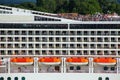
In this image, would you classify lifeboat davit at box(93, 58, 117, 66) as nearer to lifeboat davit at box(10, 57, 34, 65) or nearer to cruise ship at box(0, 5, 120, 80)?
cruise ship at box(0, 5, 120, 80)

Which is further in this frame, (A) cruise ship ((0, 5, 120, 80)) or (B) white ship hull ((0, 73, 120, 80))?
(B) white ship hull ((0, 73, 120, 80))

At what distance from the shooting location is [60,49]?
32500 mm

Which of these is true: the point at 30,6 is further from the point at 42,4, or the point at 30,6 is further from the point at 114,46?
the point at 114,46

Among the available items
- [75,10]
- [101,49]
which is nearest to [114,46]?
[101,49]

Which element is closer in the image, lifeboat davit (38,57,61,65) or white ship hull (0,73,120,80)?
lifeboat davit (38,57,61,65)

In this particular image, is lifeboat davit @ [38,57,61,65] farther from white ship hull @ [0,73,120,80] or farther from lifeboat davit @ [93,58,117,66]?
lifeboat davit @ [93,58,117,66]

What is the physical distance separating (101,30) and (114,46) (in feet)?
3.82

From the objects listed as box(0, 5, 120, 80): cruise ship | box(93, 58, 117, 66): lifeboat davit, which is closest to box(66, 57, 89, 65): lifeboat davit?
box(0, 5, 120, 80): cruise ship

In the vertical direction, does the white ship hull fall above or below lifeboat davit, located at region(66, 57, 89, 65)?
below

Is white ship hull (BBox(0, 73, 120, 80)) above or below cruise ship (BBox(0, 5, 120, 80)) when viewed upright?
below

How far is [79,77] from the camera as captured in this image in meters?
32.7

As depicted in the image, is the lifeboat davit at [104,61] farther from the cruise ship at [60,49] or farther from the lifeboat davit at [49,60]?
the lifeboat davit at [49,60]

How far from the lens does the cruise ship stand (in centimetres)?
3250

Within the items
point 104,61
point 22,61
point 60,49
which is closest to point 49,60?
point 60,49
